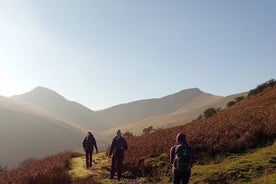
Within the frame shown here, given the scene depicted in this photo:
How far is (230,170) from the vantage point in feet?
55.3

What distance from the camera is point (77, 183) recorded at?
57.6 ft

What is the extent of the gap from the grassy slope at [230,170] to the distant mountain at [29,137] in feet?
321

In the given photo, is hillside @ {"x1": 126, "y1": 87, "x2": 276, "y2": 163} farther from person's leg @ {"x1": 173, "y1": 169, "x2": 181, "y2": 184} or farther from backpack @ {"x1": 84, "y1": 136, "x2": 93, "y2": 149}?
person's leg @ {"x1": 173, "y1": 169, "x2": 181, "y2": 184}

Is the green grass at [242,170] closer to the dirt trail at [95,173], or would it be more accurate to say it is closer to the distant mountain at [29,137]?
the dirt trail at [95,173]

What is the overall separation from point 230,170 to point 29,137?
130 metres

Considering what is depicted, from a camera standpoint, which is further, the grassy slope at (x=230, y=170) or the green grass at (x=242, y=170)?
the grassy slope at (x=230, y=170)

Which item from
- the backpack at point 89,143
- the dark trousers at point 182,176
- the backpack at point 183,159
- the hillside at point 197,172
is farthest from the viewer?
the backpack at point 89,143

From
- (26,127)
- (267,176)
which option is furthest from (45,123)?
(267,176)

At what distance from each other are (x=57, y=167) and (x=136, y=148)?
4.93 meters

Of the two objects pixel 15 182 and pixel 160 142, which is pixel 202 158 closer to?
pixel 160 142

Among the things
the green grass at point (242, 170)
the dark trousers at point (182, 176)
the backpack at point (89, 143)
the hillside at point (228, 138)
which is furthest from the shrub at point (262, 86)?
the dark trousers at point (182, 176)

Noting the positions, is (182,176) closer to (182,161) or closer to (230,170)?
(182,161)

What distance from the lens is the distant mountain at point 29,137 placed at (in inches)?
4870

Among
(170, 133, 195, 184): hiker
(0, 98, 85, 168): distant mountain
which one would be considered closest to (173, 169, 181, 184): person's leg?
(170, 133, 195, 184): hiker
